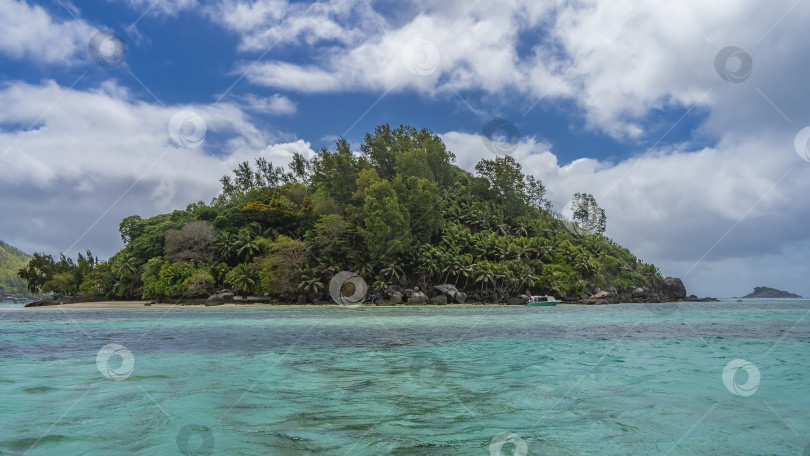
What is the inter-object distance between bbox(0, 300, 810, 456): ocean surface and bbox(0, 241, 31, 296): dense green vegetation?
16984 centimetres

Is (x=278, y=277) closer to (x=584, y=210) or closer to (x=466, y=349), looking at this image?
(x=466, y=349)

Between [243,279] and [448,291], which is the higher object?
[243,279]

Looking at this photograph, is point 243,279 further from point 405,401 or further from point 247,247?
point 405,401

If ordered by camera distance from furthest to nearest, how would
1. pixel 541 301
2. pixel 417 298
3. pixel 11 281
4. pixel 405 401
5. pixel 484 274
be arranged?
pixel 11 281 < pixel 484 274 < pixel 541 301 < pixel 417 298 < pixel 405 401

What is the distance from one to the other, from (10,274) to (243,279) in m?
147

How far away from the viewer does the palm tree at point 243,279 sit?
2023 inches

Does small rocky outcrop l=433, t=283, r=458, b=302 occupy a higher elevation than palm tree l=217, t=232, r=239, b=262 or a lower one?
lower

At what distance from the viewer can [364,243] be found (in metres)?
55.1

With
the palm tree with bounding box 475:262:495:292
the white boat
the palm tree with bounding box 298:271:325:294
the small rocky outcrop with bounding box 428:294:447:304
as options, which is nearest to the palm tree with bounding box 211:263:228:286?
the palm tree with bounding box 298:271:325:294

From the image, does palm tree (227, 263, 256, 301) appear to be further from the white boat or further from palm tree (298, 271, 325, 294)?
the white boat

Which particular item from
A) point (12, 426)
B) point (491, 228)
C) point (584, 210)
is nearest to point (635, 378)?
point (12, 426)

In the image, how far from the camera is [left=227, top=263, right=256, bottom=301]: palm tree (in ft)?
169

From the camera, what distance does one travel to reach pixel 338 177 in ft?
199

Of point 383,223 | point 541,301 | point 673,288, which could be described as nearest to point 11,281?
point 383,223
